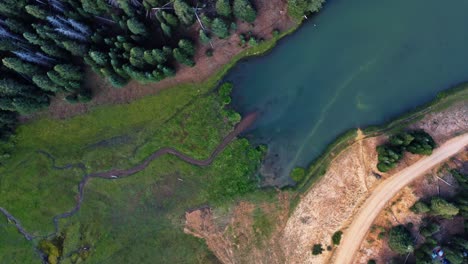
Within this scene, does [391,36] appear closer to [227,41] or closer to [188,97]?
[227,41]

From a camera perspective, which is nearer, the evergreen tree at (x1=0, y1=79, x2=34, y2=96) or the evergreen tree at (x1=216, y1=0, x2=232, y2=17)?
the evergreen tree at (x1=216, y1=0, x2=232, y2=17)

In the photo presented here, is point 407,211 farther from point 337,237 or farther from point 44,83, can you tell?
point 44,83

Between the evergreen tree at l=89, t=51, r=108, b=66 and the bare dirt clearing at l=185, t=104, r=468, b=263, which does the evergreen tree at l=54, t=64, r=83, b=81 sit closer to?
the evergreen tree at l=89, t=51, r=108, b=66

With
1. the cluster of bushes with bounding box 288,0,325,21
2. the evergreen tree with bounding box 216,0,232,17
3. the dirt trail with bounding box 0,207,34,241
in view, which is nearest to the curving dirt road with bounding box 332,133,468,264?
the cluster of bushes with bounding box 288,0,325,21

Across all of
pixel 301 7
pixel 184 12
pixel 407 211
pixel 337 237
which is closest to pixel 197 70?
pixel 184 12

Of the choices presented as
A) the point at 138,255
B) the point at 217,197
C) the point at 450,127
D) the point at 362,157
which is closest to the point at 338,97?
the point at 362,157
